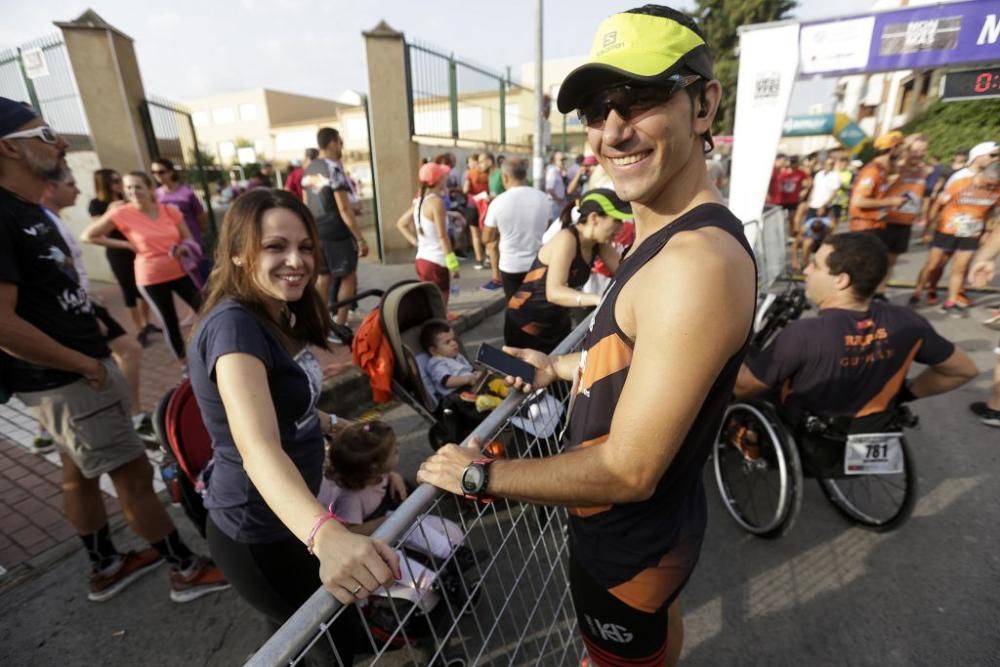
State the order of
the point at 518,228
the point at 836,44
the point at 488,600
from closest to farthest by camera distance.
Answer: the point at 488,600
the point at 518,228
the point at 836,44

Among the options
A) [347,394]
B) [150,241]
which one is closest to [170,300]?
[150,241]

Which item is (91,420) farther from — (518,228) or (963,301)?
(963,301)

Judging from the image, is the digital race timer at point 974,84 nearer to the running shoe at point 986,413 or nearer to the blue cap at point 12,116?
the running shoe at point 986,413

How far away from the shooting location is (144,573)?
8.39 ft

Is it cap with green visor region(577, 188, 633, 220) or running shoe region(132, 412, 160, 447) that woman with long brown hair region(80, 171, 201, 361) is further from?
cap with green visor region(577, 188, 633, 220)

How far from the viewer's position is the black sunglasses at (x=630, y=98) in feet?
3.45

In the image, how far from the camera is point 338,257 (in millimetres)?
5469

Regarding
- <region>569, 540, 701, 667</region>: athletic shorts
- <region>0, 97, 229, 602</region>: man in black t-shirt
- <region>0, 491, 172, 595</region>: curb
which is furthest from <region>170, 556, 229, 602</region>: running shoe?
<region>569, 540, 701, 667</region>: athletic shorts

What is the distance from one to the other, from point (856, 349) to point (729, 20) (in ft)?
125

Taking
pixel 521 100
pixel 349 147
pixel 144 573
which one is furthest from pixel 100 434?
pixel 349 147

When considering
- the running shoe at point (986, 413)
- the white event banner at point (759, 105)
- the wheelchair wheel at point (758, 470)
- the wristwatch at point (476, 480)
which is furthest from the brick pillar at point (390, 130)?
the wristwatch at point (476, 480)

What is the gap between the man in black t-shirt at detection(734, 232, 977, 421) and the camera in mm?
2436

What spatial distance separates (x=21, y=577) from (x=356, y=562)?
2.83 m

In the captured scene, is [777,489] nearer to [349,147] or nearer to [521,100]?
[521,100]
